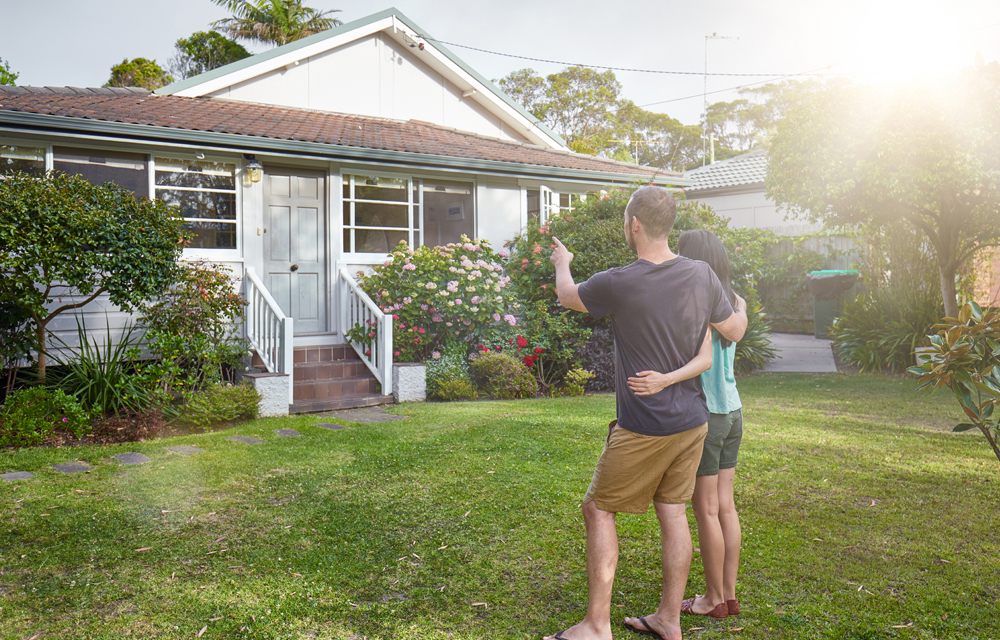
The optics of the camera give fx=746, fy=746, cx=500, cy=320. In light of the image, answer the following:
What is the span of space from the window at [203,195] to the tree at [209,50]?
21546mm

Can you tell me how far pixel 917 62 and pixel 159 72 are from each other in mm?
27047

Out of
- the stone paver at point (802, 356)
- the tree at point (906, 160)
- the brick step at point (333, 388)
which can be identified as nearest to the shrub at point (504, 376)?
the brick step at point (333, 388)

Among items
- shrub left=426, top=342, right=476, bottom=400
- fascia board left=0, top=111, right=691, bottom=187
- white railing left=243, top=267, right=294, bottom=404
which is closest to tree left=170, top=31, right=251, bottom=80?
fascia board left=0, top=111, right=691, bottom=187

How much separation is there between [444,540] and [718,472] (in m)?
1.62

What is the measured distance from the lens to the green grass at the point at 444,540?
3096mm

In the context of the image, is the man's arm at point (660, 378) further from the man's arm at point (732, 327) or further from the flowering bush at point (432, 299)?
the flowering bush at point (432, 299)

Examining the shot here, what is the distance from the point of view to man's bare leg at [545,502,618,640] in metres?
2.74

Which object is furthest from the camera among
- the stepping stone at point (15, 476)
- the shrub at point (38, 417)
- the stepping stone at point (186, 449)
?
the shrub at point (38, 417)

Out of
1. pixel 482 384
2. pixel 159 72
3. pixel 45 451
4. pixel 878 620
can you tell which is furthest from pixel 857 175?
pixel 159 72

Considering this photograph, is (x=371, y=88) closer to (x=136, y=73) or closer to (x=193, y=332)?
(x=193, y=332)

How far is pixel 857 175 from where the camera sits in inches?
395

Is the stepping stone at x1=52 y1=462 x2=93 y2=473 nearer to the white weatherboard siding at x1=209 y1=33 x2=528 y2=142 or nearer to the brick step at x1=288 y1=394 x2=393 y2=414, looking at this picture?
the brick step at x1=288 y1=394 x2=393 y2=414

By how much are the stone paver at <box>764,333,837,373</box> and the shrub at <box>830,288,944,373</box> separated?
1.28ft

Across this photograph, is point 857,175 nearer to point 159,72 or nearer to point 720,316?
point 720,316
